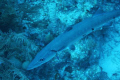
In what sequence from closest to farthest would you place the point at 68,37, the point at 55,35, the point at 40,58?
the point at 40,58 < the point at 68,37 < the point at 55,35

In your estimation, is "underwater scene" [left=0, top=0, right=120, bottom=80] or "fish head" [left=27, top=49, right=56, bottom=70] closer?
"fish head" [left=27, top=49, right=56, bottom=70]

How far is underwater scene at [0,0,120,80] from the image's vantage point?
3.69m

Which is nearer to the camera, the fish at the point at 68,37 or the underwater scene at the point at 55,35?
the fish at the point at 68,37

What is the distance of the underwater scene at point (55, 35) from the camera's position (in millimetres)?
3689

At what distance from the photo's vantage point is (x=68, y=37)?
140 inches

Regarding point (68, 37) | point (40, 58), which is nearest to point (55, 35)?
point (68, 37)

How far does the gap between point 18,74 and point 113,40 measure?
4711 mm

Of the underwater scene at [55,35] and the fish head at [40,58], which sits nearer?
the fish head at [40,58]

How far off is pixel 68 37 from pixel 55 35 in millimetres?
816

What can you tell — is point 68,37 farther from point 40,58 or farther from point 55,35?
point 40,58

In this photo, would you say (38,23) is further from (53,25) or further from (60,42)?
(60,42)

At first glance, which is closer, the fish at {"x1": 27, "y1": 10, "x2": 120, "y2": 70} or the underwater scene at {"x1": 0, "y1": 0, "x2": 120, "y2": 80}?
the fish at {"x1": 27, "y1": 10, "x2": 120, "y2": 70}

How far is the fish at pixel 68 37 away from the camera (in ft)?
10.6

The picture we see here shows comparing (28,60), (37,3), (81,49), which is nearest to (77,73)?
(81,49)
